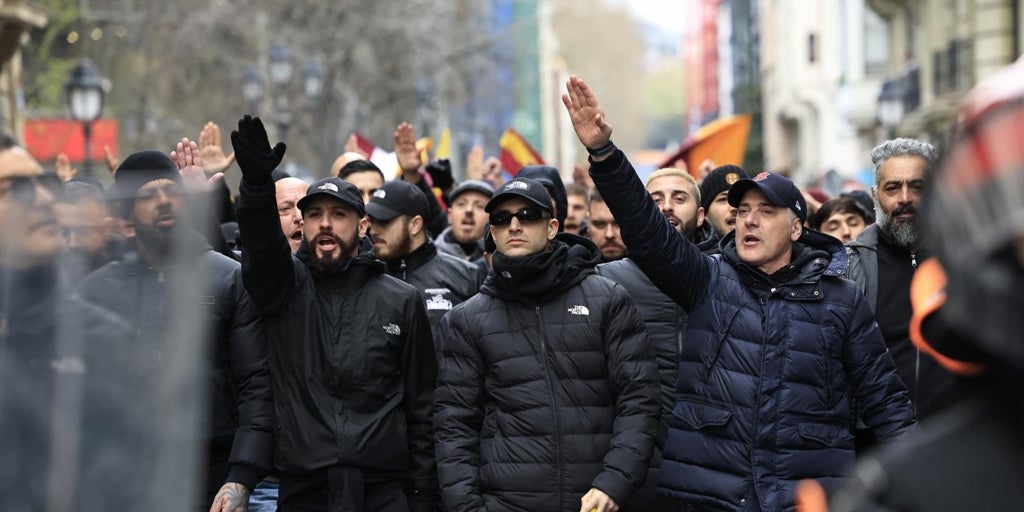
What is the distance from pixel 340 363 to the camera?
6.01 m

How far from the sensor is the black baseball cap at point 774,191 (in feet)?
19.0

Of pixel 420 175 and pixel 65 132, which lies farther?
pixel 65 132

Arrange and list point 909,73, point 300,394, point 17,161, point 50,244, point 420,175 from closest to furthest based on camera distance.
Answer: point 50,244, point 17,161, point 300,394, point 420,175, point 909,73

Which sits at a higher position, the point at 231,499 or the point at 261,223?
the point at 261,223

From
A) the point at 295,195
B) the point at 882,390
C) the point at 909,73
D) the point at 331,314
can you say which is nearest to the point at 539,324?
the point at 331,314

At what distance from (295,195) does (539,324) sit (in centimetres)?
183

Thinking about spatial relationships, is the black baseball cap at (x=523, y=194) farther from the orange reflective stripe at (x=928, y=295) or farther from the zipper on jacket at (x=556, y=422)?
the orange reflective stripe at (x=928, y=295)

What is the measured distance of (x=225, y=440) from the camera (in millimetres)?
6359

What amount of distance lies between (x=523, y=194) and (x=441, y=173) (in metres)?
5.56

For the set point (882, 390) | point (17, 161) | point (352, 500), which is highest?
point (17, 161)

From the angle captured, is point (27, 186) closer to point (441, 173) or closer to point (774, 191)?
point (774, 191)

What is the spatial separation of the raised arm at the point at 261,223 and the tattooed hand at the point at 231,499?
69cm

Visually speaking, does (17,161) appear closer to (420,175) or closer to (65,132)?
(420,175)

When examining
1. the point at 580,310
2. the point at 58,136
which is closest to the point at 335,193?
the point at 580,310
